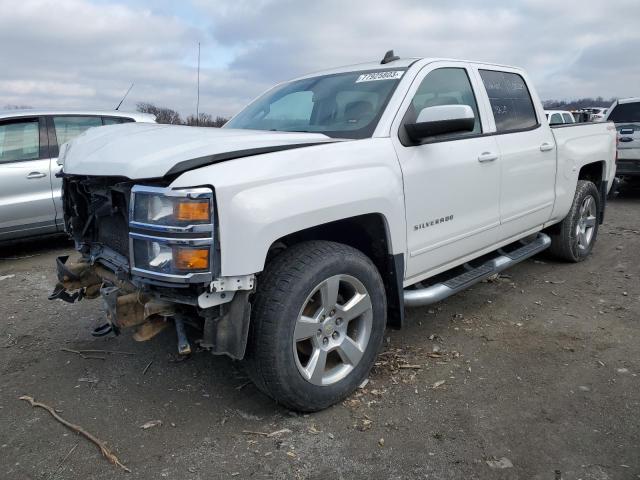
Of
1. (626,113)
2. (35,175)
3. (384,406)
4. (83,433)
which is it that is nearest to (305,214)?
(384,406)

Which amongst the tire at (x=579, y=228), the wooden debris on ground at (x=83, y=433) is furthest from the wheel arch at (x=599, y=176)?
the wooden debris on ground at (x=83, y=433)

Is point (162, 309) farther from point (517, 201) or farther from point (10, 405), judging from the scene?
point (517, 201)

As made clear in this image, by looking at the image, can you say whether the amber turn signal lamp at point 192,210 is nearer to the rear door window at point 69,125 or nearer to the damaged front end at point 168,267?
the damaged front end at point 168,267

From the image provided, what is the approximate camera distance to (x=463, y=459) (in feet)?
8.07

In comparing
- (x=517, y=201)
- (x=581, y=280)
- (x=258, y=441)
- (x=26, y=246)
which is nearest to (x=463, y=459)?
(x=258, y=441)

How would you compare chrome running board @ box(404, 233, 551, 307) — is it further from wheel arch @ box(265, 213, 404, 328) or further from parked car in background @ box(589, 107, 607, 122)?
parked car in background @ box(589, 107, 607, 122)

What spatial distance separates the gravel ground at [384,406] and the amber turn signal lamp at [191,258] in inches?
37.4

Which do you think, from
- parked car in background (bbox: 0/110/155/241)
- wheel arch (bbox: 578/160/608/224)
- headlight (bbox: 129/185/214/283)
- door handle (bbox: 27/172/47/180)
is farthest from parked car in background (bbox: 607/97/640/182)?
headlight (bbox: 129/185/214/283)

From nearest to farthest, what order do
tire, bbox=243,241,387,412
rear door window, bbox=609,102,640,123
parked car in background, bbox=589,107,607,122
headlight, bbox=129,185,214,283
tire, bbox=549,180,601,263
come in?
headlight, bbox=129,185,214,283
tire, bbox=243,241,387,412
tire, bbox=549,180,601,263
rear door window, bbox=609,102,640,123
parked car in background, bbox=589,107,607,122

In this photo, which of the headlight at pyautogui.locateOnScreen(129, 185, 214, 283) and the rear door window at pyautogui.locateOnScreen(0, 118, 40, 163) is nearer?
the headlight at pyautogui.locateOnScreen(129, 185, 214, 283)

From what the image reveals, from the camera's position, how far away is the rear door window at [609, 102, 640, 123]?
10210mm

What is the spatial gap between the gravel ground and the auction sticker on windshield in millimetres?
1810

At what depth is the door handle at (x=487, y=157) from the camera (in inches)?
144

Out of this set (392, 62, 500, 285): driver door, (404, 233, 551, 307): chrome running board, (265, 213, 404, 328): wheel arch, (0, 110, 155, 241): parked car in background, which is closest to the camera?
(265, 213, 404, 328): wheel arch
